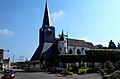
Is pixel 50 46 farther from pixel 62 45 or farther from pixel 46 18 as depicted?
pixel 46 18

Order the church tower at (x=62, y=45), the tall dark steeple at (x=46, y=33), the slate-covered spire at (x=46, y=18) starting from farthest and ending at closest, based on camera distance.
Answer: the slate-covered spire at (x=46, y=18), the tall dark steeple at (x=46, y=33), the church tower at (x=62, y=45)

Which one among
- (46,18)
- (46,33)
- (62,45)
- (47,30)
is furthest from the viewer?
(46,33)

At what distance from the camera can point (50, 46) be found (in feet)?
330

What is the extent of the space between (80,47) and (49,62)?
20.3 meters

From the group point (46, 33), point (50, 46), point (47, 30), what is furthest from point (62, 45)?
point (46, 33)

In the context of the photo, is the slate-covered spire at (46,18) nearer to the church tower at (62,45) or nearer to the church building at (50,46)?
the church building at (50,46)

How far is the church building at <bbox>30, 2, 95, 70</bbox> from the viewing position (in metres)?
93.6

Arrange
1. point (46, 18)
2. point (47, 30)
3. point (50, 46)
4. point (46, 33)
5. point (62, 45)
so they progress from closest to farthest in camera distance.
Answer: point (62, 45)
point (50, 46)
point (46, 18)
point (47, 30)
point (46, 33)

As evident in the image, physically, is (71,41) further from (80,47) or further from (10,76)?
(10,76)

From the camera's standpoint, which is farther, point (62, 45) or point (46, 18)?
point (46, 18)

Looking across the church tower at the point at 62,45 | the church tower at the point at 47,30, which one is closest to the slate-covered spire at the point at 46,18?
the church tower at the point at 47,30

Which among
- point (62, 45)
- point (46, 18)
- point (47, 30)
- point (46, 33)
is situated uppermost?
point (46, 18)

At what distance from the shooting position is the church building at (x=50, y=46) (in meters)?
93.6

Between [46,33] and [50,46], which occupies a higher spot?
[46,33]
